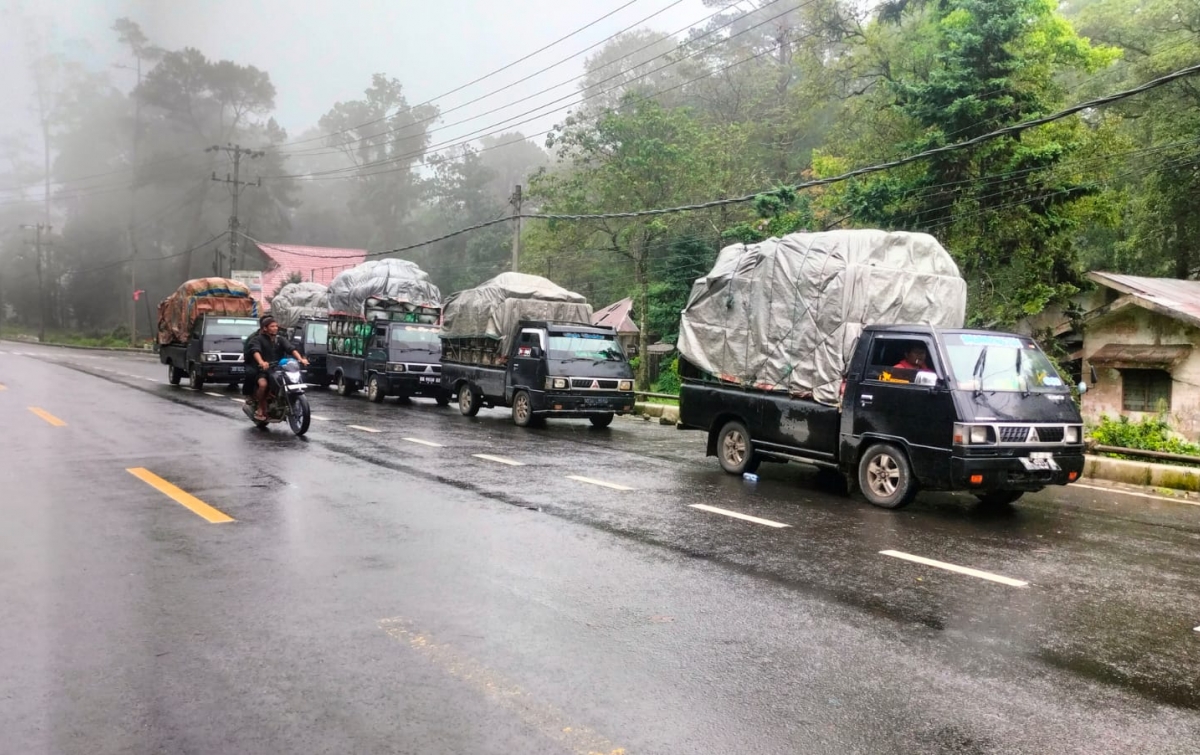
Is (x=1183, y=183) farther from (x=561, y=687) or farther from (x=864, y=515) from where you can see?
(x=561, y=687)

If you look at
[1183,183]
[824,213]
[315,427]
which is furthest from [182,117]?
[1183,183]

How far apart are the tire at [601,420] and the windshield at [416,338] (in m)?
5.61

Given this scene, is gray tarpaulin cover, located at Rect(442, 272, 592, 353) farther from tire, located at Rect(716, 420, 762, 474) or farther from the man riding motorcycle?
tire, located at Rect(716, 420, 762, 474)

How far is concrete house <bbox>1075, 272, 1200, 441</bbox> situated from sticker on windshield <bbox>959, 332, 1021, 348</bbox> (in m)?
11.7

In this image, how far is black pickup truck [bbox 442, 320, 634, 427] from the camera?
1612cm

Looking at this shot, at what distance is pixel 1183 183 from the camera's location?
23.3 meters

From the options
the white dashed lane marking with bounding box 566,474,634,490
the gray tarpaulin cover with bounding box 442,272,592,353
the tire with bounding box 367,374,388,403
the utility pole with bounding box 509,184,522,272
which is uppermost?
the utility pole with bounding box 509,184,522,272

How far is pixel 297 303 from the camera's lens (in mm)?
31656

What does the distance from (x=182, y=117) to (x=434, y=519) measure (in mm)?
55894

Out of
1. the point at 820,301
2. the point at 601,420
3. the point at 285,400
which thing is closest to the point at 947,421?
the point at 820,301

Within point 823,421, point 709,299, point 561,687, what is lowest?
point 561,687

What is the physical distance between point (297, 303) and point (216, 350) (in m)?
9.99

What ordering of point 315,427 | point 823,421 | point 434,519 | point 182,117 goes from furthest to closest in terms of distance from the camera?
point 182,117 → point 315,427 → point 823,421 → point 434,519

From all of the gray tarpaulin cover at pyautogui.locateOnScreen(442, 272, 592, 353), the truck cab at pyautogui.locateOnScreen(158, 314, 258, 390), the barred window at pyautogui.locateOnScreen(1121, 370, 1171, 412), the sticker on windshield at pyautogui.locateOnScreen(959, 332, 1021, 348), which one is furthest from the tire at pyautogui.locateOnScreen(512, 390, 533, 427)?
the barred window at pyautogui.locateOnScreen(1121, 370, 1171, 412)
